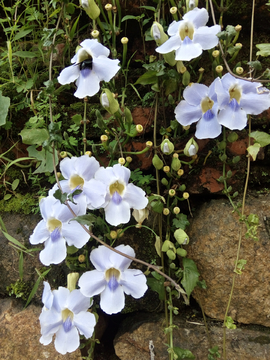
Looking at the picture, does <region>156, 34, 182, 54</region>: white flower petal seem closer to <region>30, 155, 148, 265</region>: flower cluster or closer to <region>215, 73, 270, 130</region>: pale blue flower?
<region>215, 73, 270, 130</region>: pale blue flower

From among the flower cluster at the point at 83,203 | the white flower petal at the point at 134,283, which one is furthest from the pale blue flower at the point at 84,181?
the white flower petal at the point at 134,283

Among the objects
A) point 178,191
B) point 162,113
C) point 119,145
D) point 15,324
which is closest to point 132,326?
point 15,324

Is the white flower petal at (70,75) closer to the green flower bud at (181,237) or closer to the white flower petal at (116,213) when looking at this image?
the white flower petal at (116,213)

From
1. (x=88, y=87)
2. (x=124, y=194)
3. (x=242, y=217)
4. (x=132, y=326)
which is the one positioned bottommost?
(x=132, y=326)

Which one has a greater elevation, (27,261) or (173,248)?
(173,248)

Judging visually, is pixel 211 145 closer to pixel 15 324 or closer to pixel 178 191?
pixel 178 191

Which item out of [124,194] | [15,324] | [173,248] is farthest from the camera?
[15,324]

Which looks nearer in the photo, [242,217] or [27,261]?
[242,217]
